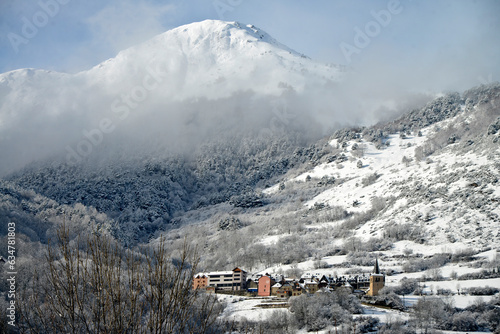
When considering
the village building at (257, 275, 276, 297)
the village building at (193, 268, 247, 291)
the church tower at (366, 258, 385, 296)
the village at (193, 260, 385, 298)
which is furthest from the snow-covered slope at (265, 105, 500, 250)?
the village building at (193, 268, 247, 291)

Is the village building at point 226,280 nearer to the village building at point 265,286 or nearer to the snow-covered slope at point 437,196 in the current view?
the village building at point 265,286

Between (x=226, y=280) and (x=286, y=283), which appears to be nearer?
(x=286, y=283)

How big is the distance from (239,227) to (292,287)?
83.1 metres

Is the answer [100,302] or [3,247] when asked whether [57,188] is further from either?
[100,302]

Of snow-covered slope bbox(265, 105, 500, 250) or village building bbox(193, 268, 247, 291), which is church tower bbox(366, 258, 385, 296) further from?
village building bbox(193, 268, 247, 291)

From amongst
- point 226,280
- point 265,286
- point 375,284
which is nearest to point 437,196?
point 375,284

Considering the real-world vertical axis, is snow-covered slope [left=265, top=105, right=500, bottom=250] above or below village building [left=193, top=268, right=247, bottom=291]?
above

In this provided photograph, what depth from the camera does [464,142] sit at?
16912 centimetres

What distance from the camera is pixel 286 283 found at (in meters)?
86.9

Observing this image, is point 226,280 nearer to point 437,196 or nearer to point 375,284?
point 375,284

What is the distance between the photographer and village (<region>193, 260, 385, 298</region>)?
260 ft

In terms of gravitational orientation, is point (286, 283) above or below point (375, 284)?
below

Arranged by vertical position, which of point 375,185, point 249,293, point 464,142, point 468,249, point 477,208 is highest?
point 464,142

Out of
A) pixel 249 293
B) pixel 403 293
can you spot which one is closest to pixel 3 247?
pixel 249 293
